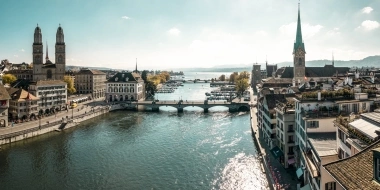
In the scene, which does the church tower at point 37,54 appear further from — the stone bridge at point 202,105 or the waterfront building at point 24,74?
the stone bridge at point 202,105

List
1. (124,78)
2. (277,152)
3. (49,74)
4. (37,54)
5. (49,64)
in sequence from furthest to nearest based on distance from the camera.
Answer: (49,64) → (49,74) → (124,78) → (37,54) → (277,152)

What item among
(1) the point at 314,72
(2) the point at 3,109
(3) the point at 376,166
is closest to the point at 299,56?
(1) the point at 314,72

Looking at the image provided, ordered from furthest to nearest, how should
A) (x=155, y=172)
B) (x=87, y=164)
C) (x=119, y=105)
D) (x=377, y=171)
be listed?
(x=119, y=105) < (x=87, y=164) < (x=155, y=172) < (x=377, y=171)

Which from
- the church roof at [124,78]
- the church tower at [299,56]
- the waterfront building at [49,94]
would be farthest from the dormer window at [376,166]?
the church roof at [124,78]

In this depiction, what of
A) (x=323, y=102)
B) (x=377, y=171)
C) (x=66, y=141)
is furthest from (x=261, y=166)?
(x=66, y=141)

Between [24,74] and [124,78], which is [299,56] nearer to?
[124,78]

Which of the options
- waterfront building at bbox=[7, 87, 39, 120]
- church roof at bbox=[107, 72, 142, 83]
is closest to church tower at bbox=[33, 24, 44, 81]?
church roof at bbox=[107, 72, 142, 83]

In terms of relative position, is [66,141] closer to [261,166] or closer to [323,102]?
[261,166]

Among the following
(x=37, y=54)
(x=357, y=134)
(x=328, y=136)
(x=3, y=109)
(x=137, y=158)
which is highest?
(x=37, y=54)
